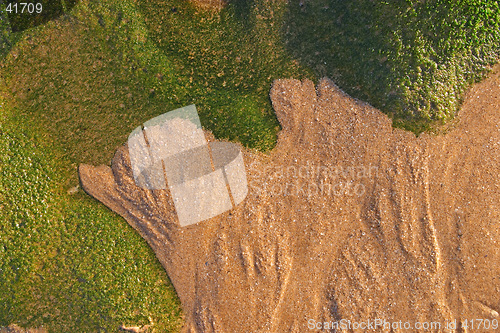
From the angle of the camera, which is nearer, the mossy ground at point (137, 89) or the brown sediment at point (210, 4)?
the mossy ground at point (137, 89)

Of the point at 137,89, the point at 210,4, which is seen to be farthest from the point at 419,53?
the point at 137,89

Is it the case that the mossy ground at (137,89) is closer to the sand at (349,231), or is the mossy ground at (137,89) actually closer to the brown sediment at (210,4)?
the brown sediment at (210,4)

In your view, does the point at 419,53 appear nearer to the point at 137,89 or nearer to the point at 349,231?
the point at 349,231

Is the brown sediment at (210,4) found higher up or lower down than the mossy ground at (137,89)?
higher up

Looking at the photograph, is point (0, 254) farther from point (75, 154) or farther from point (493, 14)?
point (493, 14)

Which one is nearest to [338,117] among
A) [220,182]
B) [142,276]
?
[220,182]

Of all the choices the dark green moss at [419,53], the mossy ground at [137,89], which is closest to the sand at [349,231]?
the dark green moss at [419,53]
